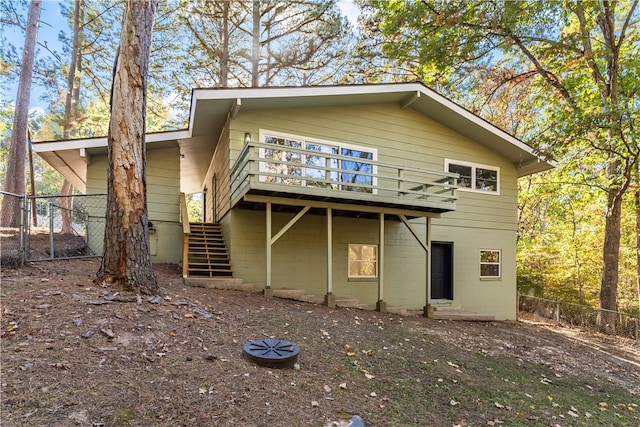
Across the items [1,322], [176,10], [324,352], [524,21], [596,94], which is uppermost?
[176,10]

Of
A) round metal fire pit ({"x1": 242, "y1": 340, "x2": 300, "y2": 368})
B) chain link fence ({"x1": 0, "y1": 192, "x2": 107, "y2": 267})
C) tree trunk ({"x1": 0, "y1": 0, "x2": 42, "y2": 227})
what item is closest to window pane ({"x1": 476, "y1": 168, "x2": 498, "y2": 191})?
round metal fire pit ({"x1": 242, "y1": 340, "x2": 300, "y2": 368})

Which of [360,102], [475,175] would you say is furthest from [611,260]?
[360,102]

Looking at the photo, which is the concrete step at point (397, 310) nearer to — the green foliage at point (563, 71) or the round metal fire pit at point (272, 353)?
the round metal fire pit at point (272, 353)

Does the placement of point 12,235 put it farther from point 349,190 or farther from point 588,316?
point 588,316

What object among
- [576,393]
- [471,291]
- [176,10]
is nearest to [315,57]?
[176,10]

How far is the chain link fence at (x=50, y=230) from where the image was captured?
231 inches

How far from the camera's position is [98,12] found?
15.6 meters

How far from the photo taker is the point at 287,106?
880cm

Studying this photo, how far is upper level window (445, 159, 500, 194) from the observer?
11.0 meters

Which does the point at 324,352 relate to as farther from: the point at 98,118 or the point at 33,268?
the point at 98,118

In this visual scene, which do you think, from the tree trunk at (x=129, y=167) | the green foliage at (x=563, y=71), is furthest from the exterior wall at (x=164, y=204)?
the green foliage at (x=563, y=71)

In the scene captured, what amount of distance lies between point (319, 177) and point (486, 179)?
6.17 m

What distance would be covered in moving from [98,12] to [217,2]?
563 cm

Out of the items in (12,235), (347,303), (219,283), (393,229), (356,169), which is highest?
(356,169)
